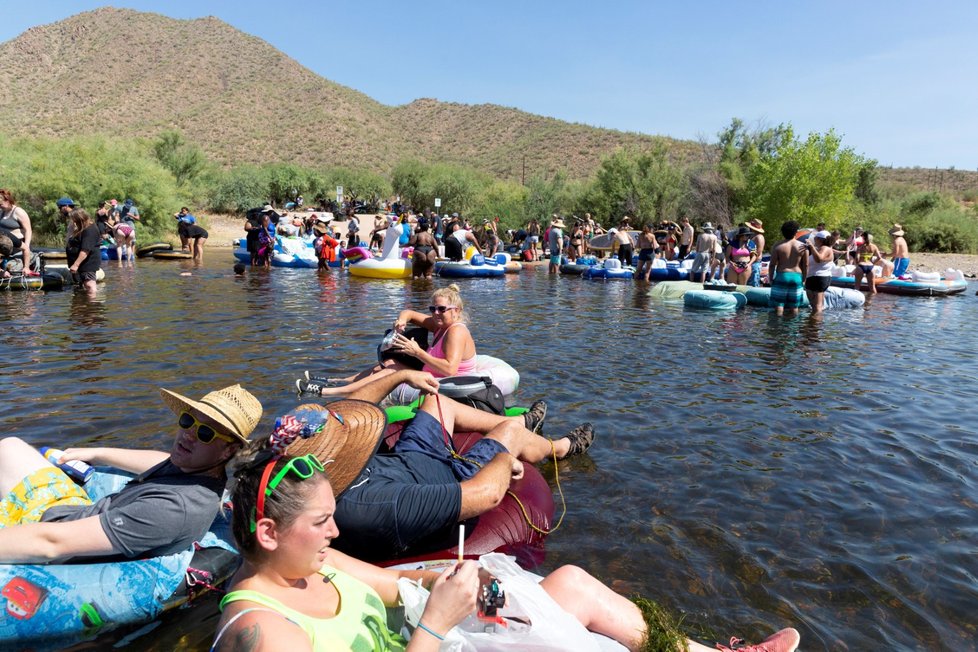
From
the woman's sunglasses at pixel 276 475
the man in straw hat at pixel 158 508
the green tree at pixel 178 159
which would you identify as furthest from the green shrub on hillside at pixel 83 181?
the woman's sunglasses at pixel 276 475

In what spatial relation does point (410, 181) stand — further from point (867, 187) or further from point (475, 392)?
point (475, 392)

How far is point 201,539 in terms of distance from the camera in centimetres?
317

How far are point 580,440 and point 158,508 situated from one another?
3.21 metres

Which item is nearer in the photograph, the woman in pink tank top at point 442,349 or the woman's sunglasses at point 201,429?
the woman's sunglasses at point 201,429

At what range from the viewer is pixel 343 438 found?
9.68ft

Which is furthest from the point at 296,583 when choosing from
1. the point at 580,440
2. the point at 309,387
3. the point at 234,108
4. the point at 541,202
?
the point at 234,108

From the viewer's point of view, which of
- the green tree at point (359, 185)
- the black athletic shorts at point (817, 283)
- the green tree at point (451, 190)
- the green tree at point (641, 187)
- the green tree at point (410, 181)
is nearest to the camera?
the black athletic shorts at point (817, 283)

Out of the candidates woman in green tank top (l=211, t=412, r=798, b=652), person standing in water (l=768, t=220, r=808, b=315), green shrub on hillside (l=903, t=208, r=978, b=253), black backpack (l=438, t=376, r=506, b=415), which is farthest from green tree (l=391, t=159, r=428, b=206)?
woman in green tank top (l=211, t=412, r=798, b=652)

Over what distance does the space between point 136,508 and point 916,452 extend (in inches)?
225

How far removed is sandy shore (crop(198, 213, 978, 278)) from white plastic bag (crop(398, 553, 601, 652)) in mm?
25000

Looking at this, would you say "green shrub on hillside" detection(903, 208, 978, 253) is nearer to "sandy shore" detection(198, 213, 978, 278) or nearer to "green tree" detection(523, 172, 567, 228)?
"sandy shore" detection(198, 213, 978, 278)

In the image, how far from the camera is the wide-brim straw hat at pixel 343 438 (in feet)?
8.78

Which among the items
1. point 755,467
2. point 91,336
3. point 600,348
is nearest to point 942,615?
point 755,467

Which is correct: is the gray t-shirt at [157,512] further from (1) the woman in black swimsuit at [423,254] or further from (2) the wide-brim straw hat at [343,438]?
(1) the woman in black swimsuit at [423,254]
